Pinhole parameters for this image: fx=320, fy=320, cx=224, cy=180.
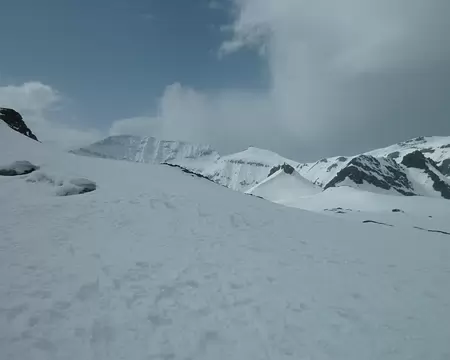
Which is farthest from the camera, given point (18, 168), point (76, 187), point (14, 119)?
point (14, 119)

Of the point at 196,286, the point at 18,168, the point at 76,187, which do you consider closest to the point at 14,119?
the point at 18,168

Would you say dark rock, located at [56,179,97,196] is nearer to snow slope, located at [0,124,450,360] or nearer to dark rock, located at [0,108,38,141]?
snow slope, located at [0,124,450,360]

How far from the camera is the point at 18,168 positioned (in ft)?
65.7

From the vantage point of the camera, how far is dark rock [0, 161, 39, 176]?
63.7ft

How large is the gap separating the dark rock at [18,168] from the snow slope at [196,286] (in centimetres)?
219

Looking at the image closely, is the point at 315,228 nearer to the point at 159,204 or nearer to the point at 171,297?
the point at 159,204

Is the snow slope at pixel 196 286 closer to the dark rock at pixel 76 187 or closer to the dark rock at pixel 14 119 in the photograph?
the dark rock at pixel 76 187

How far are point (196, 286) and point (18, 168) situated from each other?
16.3 metres

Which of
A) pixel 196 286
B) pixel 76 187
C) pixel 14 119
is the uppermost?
pixel 14 119

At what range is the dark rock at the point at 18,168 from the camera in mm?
19406

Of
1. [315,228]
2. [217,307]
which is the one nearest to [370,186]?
[315,228]

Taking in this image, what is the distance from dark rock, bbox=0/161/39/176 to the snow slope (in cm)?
219

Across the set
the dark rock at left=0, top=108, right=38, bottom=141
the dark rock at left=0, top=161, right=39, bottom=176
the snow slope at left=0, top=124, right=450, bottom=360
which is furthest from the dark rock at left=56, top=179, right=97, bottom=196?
the dark rock at left=0, top=108, right=38, bottom=141

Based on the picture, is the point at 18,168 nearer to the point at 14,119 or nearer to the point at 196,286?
the point at 196,286
